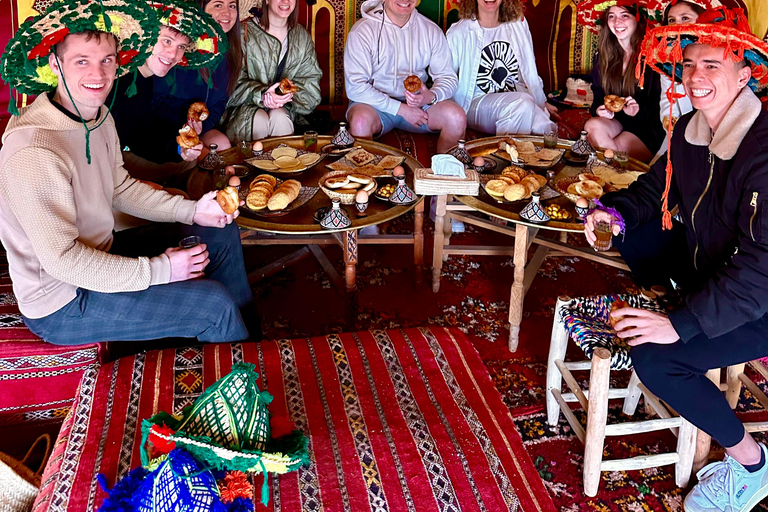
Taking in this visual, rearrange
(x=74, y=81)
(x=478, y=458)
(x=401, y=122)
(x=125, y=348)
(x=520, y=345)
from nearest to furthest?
1. (x=478, y=458)
2. (x=74, y=81)
3. (x=125, y=348)
4. (x=520, y=345)
5. (x=401, y=122)

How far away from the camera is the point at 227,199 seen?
7.71ft

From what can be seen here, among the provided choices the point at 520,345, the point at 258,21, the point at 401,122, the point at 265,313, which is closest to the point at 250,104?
the point at 258,21

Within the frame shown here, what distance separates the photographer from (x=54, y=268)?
6.14ft

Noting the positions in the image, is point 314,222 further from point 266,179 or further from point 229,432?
point 229,432

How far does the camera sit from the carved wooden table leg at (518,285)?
2.65m

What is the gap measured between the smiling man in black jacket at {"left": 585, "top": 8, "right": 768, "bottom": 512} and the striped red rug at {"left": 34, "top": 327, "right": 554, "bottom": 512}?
0.51 metres

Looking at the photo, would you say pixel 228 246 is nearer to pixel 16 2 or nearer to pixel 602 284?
pixel 602 284

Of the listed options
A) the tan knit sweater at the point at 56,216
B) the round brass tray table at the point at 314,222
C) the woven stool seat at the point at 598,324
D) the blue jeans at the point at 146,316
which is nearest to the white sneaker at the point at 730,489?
the woven stool seat at the point at 598,324

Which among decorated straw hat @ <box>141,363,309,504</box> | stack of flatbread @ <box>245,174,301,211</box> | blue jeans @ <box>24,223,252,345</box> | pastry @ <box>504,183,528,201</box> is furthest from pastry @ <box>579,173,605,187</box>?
decorated straw hat @ <box>141,363,309,504</box>

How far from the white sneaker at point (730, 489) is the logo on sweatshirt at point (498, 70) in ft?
8.68

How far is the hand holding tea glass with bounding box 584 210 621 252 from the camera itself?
226cm

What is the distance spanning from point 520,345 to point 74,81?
2.00 metres

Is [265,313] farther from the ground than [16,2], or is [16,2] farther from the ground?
[16,2]

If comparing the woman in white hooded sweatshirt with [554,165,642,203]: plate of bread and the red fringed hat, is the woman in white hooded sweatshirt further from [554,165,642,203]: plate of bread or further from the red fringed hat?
the red fringed hat
